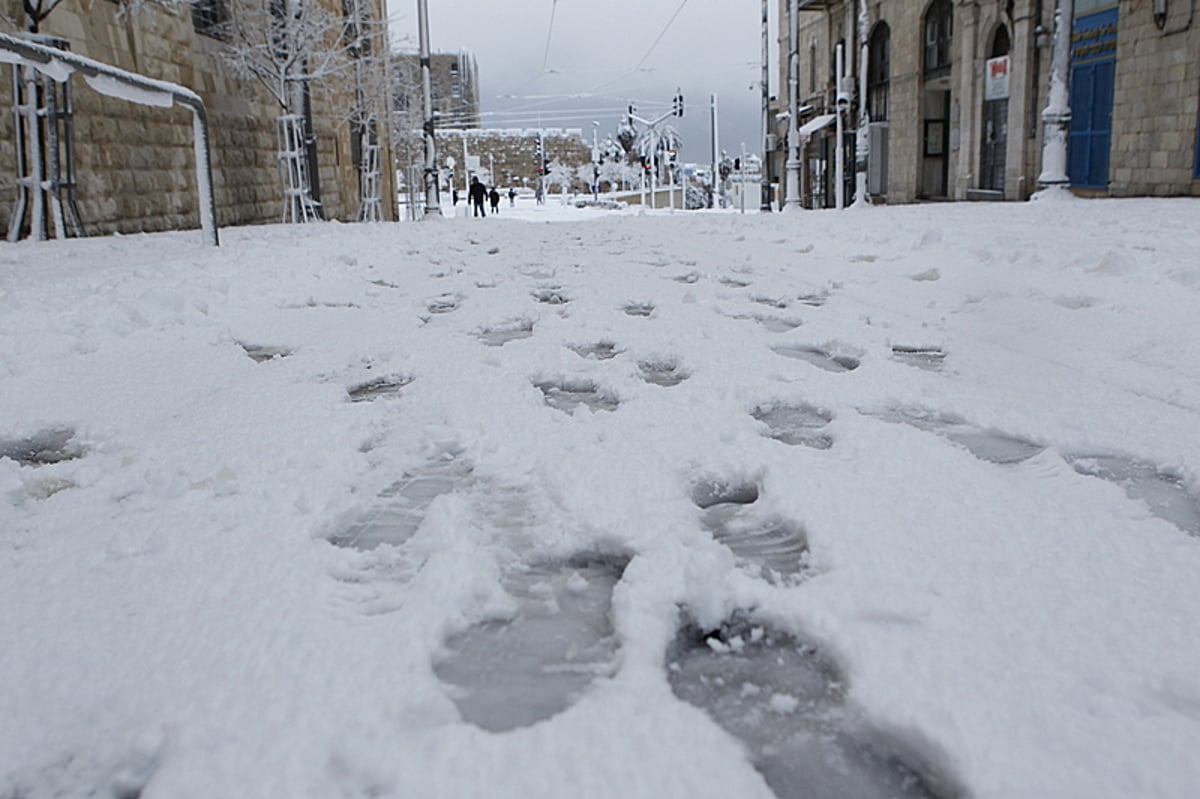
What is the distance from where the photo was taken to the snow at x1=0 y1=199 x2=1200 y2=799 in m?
1.12

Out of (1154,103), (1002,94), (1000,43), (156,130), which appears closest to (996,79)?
(1002,94)

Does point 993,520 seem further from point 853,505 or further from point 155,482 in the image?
point 155,482

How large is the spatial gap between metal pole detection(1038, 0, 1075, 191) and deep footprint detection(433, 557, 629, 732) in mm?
12817

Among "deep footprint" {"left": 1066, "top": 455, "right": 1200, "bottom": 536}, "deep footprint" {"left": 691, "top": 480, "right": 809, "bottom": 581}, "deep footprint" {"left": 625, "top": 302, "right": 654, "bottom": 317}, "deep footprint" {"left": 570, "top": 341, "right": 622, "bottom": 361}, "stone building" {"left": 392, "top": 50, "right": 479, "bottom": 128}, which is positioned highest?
"stone building" {"left": 392, "top": 50, "right": 479, "bottom": 128}

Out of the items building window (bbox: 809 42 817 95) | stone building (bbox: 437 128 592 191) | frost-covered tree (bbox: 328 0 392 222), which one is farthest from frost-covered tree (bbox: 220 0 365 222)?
stone building (bbox: 437 128 592 191)

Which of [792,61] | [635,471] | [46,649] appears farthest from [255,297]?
[792,61]

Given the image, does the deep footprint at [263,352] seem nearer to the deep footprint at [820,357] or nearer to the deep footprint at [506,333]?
the deep footprint at [506,333]

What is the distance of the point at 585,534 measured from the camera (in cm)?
178

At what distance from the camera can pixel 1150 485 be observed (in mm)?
1998

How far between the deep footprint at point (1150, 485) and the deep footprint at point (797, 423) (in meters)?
0.60

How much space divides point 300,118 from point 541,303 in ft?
37.3

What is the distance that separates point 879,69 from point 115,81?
21.1 meters

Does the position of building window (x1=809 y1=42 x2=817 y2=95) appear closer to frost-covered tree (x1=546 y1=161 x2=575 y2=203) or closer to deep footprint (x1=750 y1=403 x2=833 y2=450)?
deep footprint (x1=750 y1=403 x2=833 y2=450)

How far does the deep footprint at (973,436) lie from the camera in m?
2.23
